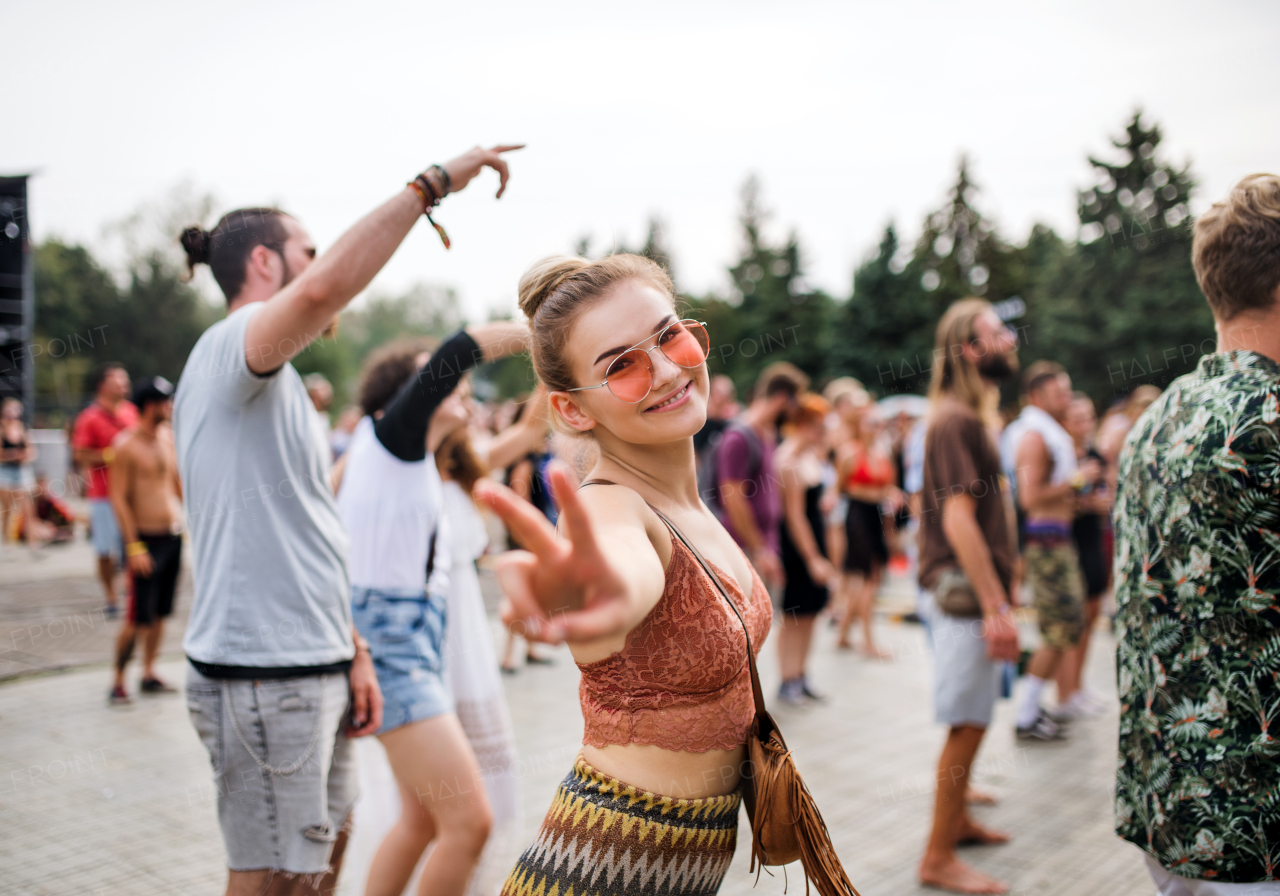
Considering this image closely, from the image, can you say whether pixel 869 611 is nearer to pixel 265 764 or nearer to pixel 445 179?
pixel 265 764

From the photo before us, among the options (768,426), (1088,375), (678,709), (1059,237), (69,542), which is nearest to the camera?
(678,709)

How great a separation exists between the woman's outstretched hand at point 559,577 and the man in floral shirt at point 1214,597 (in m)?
1.48

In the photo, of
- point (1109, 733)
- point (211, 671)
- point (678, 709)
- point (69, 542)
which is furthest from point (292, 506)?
point (69, 542)

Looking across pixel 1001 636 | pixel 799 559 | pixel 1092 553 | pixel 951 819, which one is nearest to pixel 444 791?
pixel 951 819

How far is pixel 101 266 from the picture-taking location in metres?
46.6

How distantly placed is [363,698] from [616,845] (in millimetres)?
1216

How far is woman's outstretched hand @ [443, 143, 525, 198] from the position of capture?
6.98 ft

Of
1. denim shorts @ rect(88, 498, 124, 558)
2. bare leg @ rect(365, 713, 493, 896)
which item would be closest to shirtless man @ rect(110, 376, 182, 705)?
denim shorts @ rect(88, 498, 124, 558)

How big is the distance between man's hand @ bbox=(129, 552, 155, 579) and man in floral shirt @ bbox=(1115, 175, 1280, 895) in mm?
6291

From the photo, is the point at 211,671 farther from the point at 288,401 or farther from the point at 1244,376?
the point at 1244,376

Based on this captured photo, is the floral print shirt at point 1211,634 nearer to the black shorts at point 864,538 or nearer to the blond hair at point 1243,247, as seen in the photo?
the blond hair at point 1243,247

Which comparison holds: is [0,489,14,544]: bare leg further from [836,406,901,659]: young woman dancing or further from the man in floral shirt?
the man in floral shirt

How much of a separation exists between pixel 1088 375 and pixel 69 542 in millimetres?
35720

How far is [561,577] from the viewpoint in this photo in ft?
3.63
